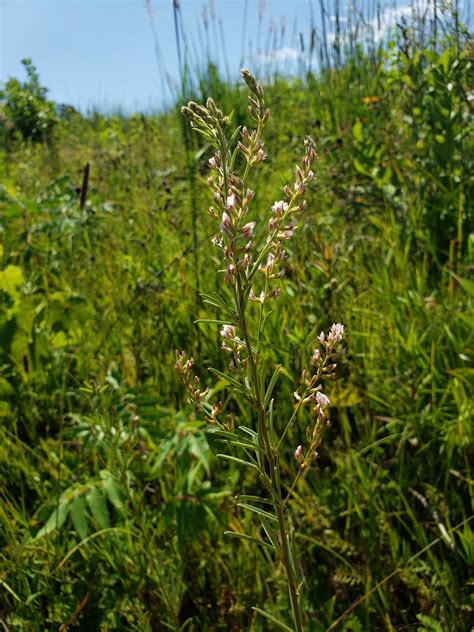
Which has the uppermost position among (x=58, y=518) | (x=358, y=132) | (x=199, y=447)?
(x=358, y=132)

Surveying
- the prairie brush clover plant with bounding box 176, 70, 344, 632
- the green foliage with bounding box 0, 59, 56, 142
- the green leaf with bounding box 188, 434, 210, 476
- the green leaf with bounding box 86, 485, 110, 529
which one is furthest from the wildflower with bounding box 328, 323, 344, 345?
the green foliage with bounding box 0, 59, 56, 142

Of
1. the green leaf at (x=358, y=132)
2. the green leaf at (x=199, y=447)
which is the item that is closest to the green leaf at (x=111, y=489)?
the green leaf at (x=199, y=447)

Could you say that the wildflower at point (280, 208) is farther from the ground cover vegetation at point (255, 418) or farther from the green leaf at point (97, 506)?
the green leaf at point (97, 506)

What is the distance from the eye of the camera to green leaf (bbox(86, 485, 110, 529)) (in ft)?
4.06

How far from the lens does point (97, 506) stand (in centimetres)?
125

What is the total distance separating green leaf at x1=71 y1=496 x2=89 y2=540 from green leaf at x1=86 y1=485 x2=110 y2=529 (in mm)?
20

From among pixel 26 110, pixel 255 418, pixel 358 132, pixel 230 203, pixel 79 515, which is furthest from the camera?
pixel 26 110

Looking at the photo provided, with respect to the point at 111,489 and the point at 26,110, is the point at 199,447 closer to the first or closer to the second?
the point at 111,489

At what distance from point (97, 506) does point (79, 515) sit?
0.04 meters

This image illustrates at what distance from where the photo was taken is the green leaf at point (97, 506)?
1.24 m

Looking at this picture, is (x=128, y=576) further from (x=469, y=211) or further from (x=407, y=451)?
(x=469, y=211)

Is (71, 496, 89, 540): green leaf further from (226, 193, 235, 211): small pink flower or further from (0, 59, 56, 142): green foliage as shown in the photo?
(0, 59, 56, 142): green foliage

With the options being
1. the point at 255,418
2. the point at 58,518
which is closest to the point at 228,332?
the point at 58,518

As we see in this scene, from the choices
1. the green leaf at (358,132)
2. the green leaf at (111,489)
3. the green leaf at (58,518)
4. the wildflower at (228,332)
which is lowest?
the green leaf at (58,518)
